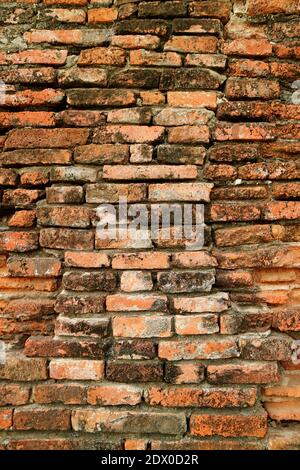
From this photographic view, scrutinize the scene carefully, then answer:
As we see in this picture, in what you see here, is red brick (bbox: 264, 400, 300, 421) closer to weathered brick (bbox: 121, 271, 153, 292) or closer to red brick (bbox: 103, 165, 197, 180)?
weathered brick (bbox: 121, 271, 153, 292)

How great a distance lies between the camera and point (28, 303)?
1460 mm

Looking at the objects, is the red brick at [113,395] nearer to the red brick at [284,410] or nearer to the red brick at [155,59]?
the red brick at [284,410]

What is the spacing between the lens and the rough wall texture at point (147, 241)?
4.52 ft

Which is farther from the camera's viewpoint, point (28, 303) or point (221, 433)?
point (28, 303)

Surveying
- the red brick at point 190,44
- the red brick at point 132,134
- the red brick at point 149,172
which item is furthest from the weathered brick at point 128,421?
the red brick at point 190,44

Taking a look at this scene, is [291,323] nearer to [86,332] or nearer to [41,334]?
[86,332]

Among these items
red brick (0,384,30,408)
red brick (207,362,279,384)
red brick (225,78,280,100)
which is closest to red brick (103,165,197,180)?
red brick (225,78,280,100)

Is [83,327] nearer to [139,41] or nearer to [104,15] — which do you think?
[139,41]

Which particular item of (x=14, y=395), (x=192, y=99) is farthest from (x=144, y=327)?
(x=192, y=99)

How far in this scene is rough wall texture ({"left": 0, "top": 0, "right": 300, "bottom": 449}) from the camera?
4.52ft

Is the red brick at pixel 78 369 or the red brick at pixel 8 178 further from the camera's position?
the red brick at pixel 8 178

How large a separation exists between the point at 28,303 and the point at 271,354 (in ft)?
3.18

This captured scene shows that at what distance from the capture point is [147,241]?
1.43 m
